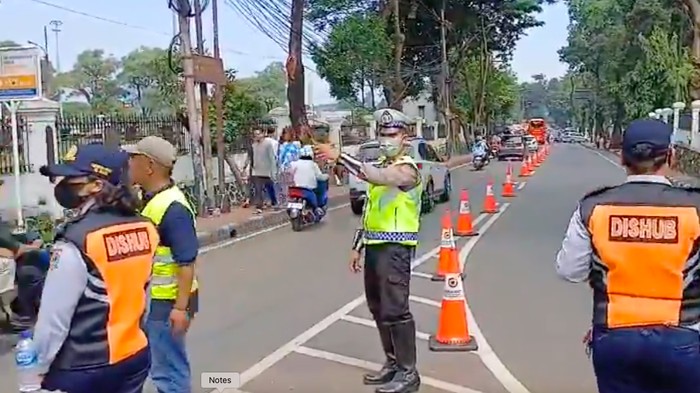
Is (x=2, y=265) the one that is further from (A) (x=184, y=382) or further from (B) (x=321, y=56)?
(B) (x=321, y=56)

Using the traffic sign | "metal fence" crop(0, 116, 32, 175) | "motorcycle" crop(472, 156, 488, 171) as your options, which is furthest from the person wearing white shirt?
"motorcycle" crop(472, 156, 488, 171)

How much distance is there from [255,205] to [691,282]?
1599 centimetres

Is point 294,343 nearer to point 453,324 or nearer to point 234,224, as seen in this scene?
point 453,324

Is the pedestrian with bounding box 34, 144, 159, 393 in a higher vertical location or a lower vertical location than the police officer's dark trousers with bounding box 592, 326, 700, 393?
higher

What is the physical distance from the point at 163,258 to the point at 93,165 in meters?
1.38

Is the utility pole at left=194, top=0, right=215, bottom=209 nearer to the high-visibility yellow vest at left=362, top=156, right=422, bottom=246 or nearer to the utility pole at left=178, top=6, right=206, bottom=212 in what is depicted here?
the utility pole at left=178, top=6, right=206, bottom=212

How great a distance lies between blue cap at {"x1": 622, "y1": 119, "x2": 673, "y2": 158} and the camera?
3555mm


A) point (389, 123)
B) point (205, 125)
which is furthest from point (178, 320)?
point (205, 125)

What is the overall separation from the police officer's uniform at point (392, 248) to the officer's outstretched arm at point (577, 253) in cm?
241

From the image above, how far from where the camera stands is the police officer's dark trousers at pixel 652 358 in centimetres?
349

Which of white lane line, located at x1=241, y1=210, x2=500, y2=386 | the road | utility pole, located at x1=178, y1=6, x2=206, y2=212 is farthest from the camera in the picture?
utility pole, located at x1=178, y1=6, x2=206, y2=212

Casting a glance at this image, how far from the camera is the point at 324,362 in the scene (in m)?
7.27

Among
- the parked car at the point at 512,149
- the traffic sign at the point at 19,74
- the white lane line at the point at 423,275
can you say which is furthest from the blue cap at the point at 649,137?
the parked car at the point at 512,149

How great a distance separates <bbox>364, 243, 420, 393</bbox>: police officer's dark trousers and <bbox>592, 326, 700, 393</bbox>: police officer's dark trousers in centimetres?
256
